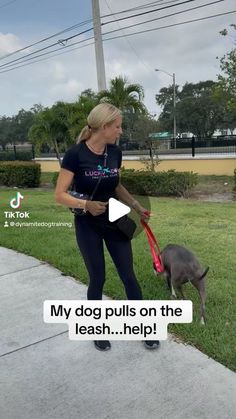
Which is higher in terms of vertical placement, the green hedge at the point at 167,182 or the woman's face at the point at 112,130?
the woman's face at the point at 112,130

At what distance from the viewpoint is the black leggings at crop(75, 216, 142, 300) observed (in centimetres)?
277

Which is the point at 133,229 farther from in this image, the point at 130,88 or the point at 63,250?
the point at 130,88

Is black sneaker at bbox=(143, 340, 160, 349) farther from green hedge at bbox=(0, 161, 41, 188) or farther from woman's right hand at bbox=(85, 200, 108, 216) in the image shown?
green hedge at bbox=(0, 161, 41, 188)

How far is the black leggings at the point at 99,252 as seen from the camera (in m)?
2.77

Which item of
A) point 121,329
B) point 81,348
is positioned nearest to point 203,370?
point 121,329

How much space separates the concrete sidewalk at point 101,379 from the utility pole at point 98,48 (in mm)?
12290

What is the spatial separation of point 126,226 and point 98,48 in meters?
13.4

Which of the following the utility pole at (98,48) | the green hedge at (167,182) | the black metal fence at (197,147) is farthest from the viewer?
the black metal fence at (197,147)

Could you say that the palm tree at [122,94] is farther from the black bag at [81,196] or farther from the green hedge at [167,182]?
the black bag at [81,196]

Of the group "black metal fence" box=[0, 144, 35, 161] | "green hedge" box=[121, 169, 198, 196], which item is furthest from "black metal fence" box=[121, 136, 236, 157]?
"black metal fence" box=[0, 144, 35, 161]

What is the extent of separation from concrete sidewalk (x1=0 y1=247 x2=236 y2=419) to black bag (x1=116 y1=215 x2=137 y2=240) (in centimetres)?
82

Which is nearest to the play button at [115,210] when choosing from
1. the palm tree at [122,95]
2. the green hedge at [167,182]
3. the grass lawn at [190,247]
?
the grass lawn at [190,247]

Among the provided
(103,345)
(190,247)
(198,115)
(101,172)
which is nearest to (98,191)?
(101,172)

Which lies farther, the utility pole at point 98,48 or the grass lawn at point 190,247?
the utility pole at point 98,48
